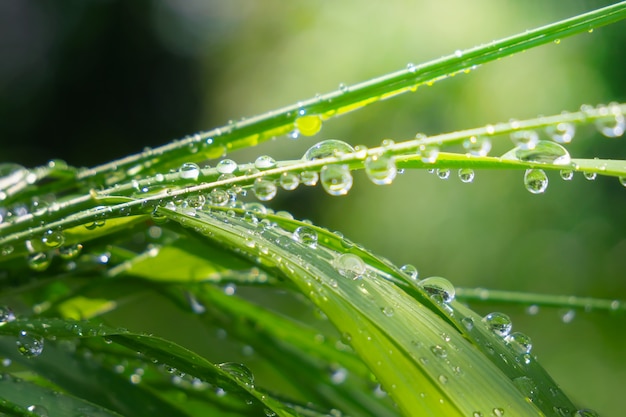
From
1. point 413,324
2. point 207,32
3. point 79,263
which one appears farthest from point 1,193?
point 207,32

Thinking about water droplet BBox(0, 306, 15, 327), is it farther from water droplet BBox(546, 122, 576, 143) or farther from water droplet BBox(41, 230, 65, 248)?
water droplet BBox(546, 122, 576, 143)

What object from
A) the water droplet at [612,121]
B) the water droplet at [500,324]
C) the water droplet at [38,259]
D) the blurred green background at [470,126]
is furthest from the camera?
the blurred green background at [470,126]

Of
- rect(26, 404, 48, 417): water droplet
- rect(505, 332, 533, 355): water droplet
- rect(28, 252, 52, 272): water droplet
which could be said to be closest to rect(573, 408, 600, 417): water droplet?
rect(505, 332, 533, 355): water droplet

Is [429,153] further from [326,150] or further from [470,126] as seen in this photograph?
[470,126]

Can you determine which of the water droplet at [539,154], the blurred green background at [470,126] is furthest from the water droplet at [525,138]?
the blurred green background at [470,126]

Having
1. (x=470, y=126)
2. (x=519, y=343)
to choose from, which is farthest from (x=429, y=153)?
(x=470, y=126)

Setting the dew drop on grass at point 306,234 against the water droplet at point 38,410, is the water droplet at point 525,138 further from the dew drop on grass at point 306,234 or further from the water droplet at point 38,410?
the water droplet at point 38,410
